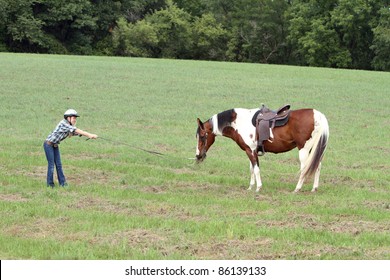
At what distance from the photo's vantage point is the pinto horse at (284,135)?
1362cm

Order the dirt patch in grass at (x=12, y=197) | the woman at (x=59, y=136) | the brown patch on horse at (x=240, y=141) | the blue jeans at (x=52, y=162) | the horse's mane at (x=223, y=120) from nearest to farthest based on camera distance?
the dirt patch in grass at (x=12, y=197), the woman at (x=59, y=136), the blue jeans at (x=52, y=162), the brown patch on horse at (x=240, y=141), the horse's mane at (x=223, y=120)

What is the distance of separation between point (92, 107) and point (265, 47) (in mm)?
54626

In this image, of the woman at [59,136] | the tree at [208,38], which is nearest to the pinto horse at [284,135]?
the woman at [59,136]

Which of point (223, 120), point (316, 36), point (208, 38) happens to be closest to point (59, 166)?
point (223, 120)

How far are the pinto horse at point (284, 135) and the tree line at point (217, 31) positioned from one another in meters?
60.6

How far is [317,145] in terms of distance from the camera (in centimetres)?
1363

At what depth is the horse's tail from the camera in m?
13.5

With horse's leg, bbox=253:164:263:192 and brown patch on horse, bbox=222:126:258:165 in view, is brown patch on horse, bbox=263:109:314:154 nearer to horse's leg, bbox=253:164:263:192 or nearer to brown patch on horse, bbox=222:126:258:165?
brown patch on horse, bbox=222:126:258:165

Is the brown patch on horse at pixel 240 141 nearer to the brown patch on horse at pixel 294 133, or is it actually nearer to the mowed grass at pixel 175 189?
the brown patch on horse at pixel 294 133

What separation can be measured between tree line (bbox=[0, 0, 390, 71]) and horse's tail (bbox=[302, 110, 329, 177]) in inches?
2389

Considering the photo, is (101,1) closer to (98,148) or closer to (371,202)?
(98,148)
